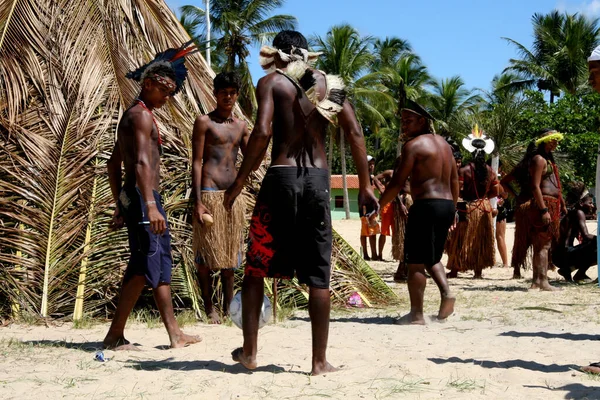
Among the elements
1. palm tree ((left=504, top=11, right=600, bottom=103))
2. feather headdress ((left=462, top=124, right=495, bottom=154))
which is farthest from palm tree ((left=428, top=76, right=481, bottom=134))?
feather headdress ((left=462, top=124, right=495, bottom=154))

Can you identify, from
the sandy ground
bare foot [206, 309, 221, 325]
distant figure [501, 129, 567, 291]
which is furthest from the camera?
distant figure [501, 129, 567, 291]

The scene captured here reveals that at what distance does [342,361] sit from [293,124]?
1425mm

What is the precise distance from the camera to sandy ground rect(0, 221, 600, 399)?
381 centimetres

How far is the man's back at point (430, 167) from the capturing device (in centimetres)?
610

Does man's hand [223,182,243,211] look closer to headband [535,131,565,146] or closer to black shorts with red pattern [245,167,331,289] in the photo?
black shorts with red pattern [245,167,331,289]

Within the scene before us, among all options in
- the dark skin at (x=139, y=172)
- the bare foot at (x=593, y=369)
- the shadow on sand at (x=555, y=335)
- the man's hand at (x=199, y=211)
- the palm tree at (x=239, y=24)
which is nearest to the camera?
the bare foot at (x=593, y=369)

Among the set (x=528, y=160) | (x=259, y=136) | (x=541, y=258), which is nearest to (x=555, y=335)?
(x=259, y=136)

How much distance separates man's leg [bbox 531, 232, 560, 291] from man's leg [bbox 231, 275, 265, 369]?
204 inches

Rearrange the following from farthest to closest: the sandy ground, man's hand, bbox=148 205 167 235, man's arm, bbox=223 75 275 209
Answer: man's hand, bbox=148 205 167 235, man's arm, bbox=223 75 275 209, the sandy ground

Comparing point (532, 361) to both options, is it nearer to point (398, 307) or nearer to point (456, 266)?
point (398, 307)

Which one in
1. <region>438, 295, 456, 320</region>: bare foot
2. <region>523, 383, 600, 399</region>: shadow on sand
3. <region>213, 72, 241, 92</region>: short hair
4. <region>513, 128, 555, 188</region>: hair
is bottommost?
<region>523, 383, 600, 399</region>: shadow on sand

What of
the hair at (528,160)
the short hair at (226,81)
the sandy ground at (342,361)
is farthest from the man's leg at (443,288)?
the hair at (528,160)

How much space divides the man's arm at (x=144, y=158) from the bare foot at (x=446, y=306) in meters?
2.64

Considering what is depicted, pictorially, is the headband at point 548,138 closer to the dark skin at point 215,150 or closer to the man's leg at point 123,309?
the dark skin at point 215,150
